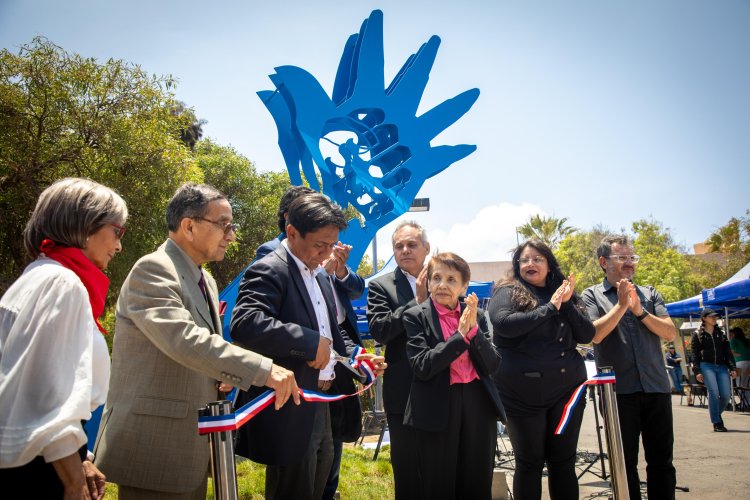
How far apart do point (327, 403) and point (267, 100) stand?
6.81m

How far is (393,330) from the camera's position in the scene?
3.80 meters

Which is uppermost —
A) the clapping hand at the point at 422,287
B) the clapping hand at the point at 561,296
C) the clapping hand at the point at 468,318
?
the clapping hand at the point at 422,287

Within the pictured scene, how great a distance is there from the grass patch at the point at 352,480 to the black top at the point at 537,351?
204cm

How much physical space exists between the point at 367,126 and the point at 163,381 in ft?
25.8

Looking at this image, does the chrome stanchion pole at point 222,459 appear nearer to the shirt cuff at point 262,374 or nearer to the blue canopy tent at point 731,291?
the shirt cuff at point 262,374

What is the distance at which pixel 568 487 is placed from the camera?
357cm

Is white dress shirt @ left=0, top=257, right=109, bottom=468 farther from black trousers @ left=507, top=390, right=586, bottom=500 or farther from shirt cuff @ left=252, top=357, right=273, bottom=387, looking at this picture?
black trousers @ left=507, top=390, right=586, bottom=500

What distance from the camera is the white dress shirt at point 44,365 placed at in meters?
1.62

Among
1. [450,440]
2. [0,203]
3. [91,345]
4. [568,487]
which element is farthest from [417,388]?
[0,203]

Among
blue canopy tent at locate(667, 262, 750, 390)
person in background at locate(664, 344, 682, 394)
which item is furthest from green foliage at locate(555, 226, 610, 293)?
blue canopy tent at locate(667, 262, 750, 390)

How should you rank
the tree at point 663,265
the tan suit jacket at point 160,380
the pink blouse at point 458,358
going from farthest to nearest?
the tree at point 663,265 < the pink blouse at point 458,358 < the tan suit jacket at point 160,380

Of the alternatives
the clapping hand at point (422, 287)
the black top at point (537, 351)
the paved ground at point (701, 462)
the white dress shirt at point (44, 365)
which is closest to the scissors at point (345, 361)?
the clapping hand at point (422, 287)

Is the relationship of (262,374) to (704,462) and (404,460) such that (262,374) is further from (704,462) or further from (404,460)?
(704,462)

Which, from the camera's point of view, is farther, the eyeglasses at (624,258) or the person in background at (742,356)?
the person in background at (742,356)
